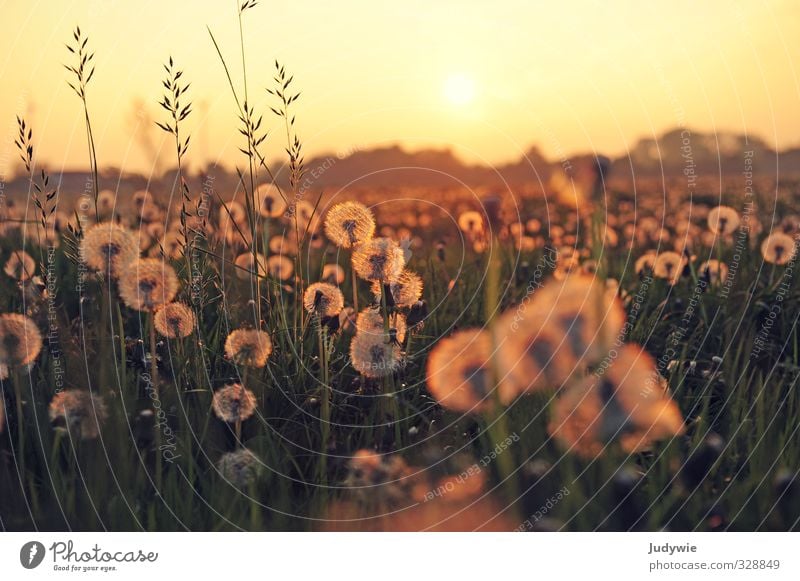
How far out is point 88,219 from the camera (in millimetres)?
2658

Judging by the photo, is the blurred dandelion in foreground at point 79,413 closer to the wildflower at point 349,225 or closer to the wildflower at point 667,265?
the wildflower at point 349,225

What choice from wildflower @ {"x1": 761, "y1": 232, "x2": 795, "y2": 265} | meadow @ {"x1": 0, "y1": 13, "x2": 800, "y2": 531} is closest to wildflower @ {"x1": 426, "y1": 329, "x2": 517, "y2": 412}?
meadow @ {"x1": 0, "y1": 13, "x2": 800, "y2": 531}

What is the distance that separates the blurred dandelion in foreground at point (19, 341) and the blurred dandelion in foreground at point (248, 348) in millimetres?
603

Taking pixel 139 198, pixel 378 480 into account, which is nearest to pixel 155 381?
pixel 378 480

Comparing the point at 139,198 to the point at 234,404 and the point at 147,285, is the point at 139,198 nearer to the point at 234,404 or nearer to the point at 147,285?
the point at 147,285

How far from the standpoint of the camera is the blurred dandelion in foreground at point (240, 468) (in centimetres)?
231

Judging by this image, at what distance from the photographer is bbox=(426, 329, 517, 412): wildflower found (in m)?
2.50

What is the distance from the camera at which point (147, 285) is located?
98.7 inches

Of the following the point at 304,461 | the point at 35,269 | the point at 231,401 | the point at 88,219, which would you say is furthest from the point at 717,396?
the point at 35,269

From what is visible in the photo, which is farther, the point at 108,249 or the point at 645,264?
the point at 645,264

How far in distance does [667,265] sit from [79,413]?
2344 millimetres

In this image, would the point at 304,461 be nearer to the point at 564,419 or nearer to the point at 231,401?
the point at 231,401

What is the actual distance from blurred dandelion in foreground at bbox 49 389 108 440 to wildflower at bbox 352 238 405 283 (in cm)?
87

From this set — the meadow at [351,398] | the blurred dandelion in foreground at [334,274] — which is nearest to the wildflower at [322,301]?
the meadow at [351,398]
